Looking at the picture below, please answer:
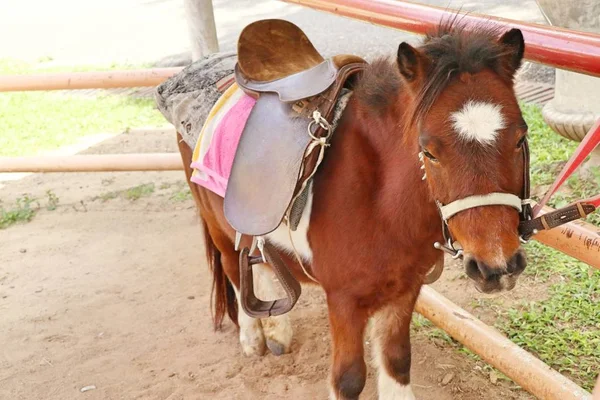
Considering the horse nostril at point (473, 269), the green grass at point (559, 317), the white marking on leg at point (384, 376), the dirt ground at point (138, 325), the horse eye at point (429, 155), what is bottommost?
the dirt ground at point (138, 325)

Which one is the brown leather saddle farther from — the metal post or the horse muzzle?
the metal post

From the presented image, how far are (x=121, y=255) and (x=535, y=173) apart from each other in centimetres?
269

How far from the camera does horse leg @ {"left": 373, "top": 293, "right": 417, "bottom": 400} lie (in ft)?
8.50

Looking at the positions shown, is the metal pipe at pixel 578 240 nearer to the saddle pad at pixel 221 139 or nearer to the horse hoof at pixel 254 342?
the saddle pad at pixel 221 139

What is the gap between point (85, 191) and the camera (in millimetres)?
5523

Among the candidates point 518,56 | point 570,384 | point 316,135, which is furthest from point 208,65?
point 570,384

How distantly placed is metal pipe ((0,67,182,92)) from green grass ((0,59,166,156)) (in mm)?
2102

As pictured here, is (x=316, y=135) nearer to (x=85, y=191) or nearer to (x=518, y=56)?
(x=518, y=56)

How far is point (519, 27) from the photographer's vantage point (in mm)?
1894

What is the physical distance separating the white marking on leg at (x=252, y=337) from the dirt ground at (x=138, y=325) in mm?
51

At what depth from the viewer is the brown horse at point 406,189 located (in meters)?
1.69

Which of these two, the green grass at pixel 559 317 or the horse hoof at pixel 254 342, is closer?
the green grass at pixel 559 317

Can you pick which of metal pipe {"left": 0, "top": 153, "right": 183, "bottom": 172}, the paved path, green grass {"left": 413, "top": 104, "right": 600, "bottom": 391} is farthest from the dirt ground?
the paved path

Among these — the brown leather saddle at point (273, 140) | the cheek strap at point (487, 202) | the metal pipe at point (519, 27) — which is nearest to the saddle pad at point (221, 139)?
the brown leather saddle at point (273, 140)
